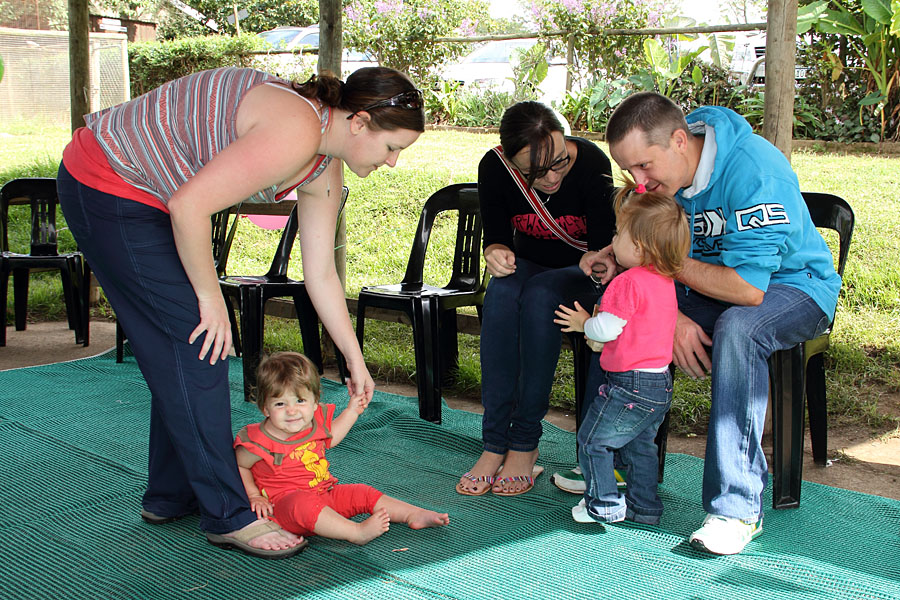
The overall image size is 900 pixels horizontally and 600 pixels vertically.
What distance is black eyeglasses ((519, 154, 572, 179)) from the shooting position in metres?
2.87

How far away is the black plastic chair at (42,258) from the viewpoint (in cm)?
496

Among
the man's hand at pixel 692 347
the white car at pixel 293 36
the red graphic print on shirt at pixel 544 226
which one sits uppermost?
the white car at pixel 293 36

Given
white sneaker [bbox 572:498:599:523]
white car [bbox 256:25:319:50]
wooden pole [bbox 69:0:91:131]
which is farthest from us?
white car [bbox 256:25:319:50]

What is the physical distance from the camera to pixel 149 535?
2.52 meters

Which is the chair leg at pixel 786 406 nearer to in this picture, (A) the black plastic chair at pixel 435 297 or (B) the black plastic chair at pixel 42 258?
(A) the black plastic chair at pixel 435 297

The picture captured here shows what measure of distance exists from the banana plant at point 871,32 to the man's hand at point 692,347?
538 centimetres

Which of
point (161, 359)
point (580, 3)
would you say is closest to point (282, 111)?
point (161, 359)

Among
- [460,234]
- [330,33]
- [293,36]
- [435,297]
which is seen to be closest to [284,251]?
[460,234]

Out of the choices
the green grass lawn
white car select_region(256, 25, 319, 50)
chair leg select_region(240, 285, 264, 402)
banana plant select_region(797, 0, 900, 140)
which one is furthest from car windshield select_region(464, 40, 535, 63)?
chair leg select_region(240, 285, 264, 402)

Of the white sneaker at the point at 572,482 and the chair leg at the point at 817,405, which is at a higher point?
the chair leg at the point at 817,405

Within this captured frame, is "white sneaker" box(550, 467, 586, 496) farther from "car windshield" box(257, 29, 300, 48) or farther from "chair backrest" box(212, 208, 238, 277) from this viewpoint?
"car windshield" box(257, 29, 300, 48)

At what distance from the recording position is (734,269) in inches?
98.0

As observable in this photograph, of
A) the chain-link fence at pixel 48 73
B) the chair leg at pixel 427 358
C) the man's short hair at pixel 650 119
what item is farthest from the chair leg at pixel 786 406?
the chain-link fence at pixel 48 73

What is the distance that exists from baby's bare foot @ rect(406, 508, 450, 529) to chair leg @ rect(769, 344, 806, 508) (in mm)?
1082
